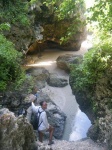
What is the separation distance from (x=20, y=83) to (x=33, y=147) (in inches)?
123

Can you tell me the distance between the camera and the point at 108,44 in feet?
32.0

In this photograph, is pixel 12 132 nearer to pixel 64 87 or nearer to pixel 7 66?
pixel 7 66

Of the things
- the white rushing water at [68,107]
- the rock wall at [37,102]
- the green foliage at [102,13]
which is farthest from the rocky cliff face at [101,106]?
the green foliage at [102,13]

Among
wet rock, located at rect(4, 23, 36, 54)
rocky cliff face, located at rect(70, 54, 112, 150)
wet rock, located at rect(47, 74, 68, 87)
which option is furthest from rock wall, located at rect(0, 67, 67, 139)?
wet rock, located at rect(4, 23, 36, 54)

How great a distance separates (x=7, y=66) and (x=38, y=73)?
25.4ft

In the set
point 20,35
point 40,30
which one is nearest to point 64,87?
point 40,30

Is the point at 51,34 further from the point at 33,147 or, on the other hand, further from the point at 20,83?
the point at 33,147

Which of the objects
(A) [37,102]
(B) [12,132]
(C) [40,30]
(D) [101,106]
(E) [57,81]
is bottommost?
(E) [57,81]

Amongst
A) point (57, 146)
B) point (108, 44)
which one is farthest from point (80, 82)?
point (57, 146)

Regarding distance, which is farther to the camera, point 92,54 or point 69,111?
point 69,111

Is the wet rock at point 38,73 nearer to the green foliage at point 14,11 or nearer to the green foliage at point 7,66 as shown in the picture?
the green foliage at point 14,11

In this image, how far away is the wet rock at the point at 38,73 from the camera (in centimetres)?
1694

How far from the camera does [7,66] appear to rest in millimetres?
9625

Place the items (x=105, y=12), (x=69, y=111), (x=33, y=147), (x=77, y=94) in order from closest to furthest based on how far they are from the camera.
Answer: (x=33, y=147), (x=105, y=12), (x=77, y=94), (x=69, y=111)
